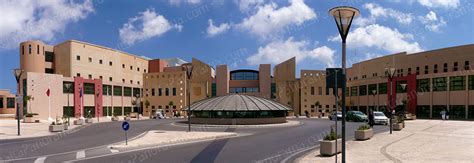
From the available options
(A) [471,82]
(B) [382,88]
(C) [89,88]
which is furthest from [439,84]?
(C) [89,88]

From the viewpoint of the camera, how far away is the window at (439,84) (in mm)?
53219

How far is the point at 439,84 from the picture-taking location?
2122 inches

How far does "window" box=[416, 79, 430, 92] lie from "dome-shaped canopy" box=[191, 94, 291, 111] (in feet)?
90.5

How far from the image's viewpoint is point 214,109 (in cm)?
3959

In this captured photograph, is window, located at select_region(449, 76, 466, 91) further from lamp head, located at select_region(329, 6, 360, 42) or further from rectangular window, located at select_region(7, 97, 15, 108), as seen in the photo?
rectangular window, located at select_region(7, 97, 15, 108)

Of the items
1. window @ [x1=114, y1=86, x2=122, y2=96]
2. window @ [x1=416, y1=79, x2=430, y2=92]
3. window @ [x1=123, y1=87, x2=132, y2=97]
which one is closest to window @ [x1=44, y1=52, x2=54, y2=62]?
window @ [x1=114, y1=86, x2=122, y2=96]

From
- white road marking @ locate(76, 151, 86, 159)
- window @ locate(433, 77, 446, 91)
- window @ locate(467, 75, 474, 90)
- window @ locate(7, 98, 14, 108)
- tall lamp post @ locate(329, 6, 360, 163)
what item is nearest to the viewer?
tall lamp post @ locate(329, 6, 360, 163)

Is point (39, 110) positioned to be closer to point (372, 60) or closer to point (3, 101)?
point (3, 101)

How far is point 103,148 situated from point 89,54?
59.5 m

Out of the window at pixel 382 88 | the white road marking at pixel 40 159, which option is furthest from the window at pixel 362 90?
the white road marking at pixel 40 159

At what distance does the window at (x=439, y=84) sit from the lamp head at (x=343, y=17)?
5060 cm

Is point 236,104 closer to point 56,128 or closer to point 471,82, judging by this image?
point 56,128

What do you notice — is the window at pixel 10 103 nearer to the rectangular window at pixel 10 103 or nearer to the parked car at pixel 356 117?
the rectangular window at pixel 10 103

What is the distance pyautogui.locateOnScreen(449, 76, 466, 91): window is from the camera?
50.2m
